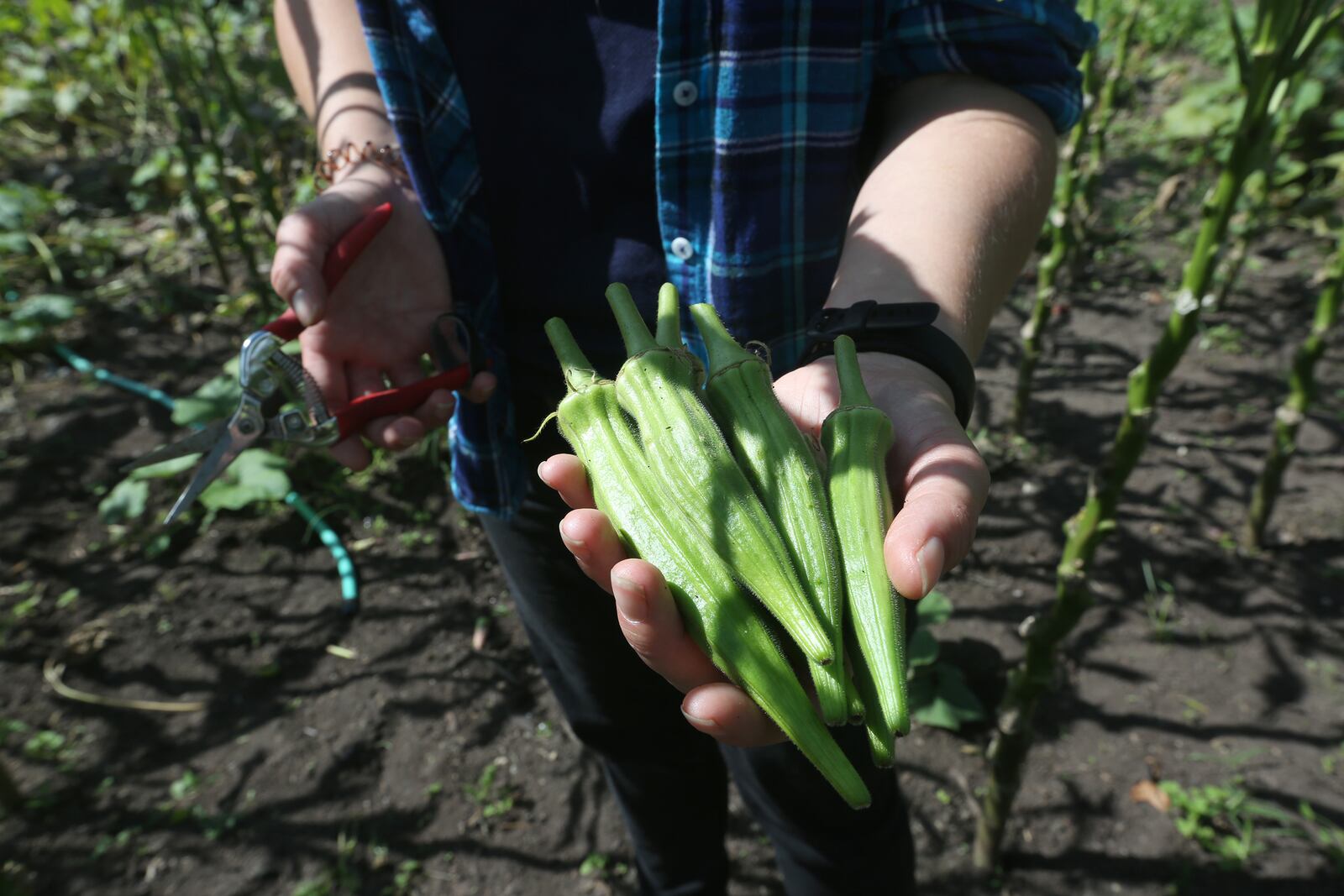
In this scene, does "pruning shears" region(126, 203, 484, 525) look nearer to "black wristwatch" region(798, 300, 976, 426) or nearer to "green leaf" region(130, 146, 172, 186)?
"black wristwatch" region(798, 300, 976, 426)

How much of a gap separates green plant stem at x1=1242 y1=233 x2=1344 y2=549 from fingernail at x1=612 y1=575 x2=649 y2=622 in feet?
10.3

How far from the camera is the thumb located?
1779mm

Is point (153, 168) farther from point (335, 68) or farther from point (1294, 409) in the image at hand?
point (1294, 409)

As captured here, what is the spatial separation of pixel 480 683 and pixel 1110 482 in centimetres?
227

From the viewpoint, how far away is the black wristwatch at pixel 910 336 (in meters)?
1.40

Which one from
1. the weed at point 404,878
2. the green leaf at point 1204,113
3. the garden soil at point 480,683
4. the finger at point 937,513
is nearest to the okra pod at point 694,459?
the finger at point 937,513

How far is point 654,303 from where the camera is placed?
195 cm

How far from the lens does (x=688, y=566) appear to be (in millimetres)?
1438

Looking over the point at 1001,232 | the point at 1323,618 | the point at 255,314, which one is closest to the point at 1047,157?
the point at 1001,232

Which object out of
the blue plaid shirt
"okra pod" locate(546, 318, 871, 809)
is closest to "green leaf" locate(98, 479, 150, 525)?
the blue plaid shirt

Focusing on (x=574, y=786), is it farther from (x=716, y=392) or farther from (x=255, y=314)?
(x=255, y=314)

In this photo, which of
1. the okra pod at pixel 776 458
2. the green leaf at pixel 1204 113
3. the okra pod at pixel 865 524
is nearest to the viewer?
the okra pod at pixel 865 524

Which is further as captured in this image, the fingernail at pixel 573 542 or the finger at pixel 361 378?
the finger at pixel 361 378

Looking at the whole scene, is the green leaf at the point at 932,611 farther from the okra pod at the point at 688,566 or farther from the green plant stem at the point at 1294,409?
the okra pod at the point at 688,566
